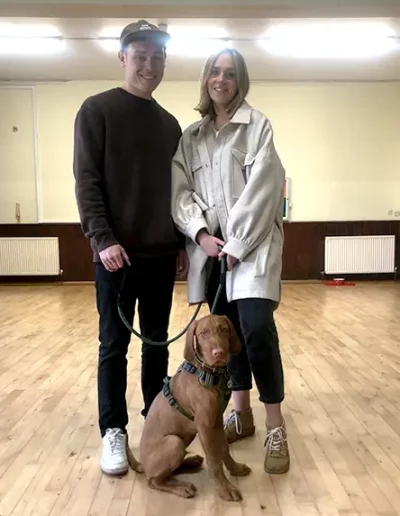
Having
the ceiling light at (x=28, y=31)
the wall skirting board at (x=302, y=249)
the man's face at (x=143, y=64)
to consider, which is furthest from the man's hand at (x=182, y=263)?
the wall skirting board at (x=302, y=249)

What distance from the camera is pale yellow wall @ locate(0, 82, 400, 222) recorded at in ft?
24.0

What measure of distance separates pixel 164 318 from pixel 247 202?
55 cm

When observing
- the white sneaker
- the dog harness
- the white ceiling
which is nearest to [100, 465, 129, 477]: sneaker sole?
the white sneaker

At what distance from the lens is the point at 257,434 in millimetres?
2176

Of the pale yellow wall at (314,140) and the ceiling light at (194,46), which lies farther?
the pale yellow wall at (314,140)

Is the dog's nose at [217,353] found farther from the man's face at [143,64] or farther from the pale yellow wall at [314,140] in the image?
the pale yellow wall at [314,140]

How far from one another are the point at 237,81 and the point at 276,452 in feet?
4.30

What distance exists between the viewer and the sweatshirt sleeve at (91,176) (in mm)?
1766

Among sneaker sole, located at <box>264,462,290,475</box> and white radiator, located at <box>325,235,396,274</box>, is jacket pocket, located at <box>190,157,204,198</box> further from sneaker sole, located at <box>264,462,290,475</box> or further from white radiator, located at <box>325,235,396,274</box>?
white radiator, located at <box>325,235,396,274</box>

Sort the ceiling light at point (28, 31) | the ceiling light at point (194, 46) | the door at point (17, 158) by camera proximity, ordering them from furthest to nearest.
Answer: the door at point (17, 158)
the ceiling light at point (194, 46)
the ceiling light at point (28, 31)

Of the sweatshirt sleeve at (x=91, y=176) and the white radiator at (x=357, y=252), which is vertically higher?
the sweatshirt sleeve at (x=91, y=176)

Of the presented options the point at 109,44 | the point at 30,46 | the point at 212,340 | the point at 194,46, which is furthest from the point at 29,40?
the point at 212,340

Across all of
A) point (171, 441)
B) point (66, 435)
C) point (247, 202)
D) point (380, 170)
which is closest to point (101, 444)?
point (66, 435)

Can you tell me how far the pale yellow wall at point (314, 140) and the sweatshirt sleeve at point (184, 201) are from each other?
18.5ft
